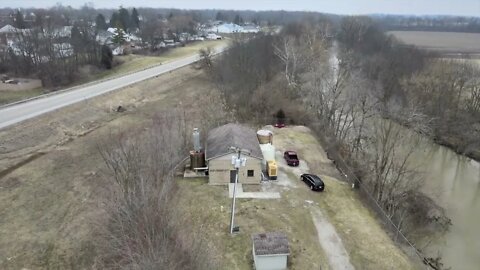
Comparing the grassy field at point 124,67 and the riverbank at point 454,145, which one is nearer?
the riverbank at point 454,145

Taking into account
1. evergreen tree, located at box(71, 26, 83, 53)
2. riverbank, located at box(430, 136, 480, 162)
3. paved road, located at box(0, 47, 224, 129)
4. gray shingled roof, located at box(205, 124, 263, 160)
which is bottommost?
riverbank, located at box(430, 136, 480, 162)

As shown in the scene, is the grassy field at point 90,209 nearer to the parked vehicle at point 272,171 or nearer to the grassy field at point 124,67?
the parked vehicle at point 272,171

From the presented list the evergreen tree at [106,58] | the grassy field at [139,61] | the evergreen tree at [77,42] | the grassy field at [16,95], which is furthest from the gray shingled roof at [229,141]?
the evergreen tree at [77,42]

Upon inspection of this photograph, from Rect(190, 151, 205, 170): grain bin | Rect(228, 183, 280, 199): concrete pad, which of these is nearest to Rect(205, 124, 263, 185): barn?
Rect(190, 151, 205, 170): grain bin

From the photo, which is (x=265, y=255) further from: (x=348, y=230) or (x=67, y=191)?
(x=67, y=191)

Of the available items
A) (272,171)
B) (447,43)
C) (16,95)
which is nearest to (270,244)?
(272,171)

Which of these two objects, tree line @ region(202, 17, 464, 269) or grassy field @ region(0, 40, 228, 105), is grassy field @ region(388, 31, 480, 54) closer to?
tree line @ region(202, 17, 464, 269)

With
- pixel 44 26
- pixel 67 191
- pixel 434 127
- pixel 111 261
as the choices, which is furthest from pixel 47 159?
pixel 44 26
